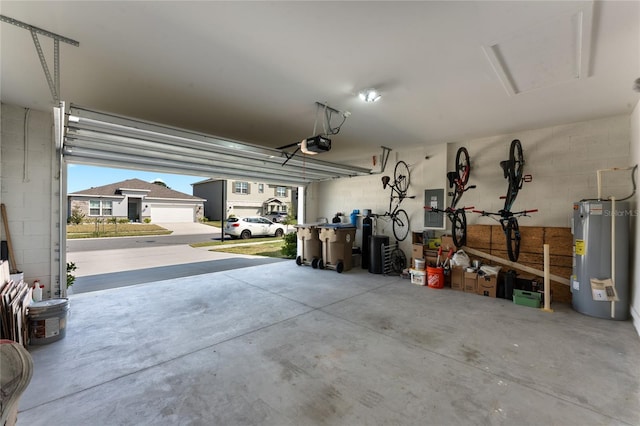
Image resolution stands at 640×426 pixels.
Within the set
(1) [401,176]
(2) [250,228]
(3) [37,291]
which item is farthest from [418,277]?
(2) [250,228]

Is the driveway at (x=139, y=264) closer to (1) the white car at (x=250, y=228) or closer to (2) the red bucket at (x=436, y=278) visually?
(1) the white car at (x=250, y=228)

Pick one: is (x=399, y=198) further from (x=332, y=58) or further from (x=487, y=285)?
(x=332, y=58)

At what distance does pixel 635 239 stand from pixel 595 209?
1.71 ft

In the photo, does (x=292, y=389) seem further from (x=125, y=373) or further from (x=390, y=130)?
(x=390, y=130)

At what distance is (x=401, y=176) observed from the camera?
6219mm

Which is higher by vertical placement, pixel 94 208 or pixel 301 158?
pixel 301 158

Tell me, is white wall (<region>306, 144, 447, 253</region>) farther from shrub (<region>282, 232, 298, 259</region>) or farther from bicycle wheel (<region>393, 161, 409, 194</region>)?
shrub (<region>282, 232, 298, 259</region>)

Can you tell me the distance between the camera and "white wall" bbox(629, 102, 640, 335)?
3059 millimetres

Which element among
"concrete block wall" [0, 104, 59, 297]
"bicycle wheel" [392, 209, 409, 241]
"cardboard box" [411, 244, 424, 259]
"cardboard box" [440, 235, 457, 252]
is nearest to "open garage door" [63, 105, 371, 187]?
"concrete block wall" [0, 104, 59, 297]

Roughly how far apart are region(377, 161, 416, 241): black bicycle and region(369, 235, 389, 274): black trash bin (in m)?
0.55

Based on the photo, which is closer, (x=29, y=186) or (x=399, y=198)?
(x=29, y=186)

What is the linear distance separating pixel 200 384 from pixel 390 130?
4388 mm

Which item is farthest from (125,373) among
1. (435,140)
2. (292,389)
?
(435,140)

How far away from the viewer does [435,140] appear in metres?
5.27
